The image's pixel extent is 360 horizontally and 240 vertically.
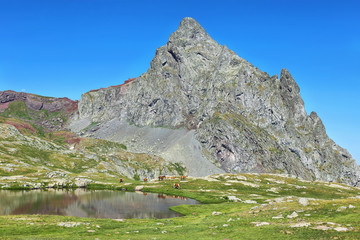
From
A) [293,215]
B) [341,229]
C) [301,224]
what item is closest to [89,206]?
[293,215]

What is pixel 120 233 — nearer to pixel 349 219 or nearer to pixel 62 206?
pixel 349 219

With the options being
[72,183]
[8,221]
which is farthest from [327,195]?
[8,221]

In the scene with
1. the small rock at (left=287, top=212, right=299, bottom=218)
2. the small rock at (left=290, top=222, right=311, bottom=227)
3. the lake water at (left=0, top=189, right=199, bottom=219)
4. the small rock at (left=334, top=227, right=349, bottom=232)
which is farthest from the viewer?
the lake water at (left=0, top=189, right=199, bottom=219)

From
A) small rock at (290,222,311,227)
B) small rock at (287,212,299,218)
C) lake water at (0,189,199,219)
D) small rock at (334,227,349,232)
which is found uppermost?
small rock at (334,227,349,232)

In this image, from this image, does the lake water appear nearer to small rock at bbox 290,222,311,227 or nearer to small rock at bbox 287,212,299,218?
small rock at bbox 287,212,299,218

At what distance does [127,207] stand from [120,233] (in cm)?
3344

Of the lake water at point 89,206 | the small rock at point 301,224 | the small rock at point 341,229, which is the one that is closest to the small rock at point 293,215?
the small rock at point 301,224

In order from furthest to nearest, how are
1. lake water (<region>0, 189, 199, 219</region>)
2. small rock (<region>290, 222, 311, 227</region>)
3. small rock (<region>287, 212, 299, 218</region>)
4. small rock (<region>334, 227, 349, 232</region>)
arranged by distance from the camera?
1. lake water (<region>0, 189, 199, 219</region>)
2. small rock (<region>287, 212, 299, 218</region>)
3. small rock (<region>290, 222, 311, 227</region>)
4. small rock (<region>334, 227, 349, 232</region>)

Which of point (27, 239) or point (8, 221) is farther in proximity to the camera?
point (8, 221)

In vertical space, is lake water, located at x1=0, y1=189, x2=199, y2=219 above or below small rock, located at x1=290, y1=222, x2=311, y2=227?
below

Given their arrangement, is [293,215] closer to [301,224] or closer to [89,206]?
[301,224]

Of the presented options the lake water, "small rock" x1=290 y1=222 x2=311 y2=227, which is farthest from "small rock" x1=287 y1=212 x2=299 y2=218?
the lake water

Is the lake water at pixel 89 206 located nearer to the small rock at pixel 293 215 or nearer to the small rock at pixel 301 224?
the small rock at pixel 293 215

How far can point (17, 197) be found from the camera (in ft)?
272
